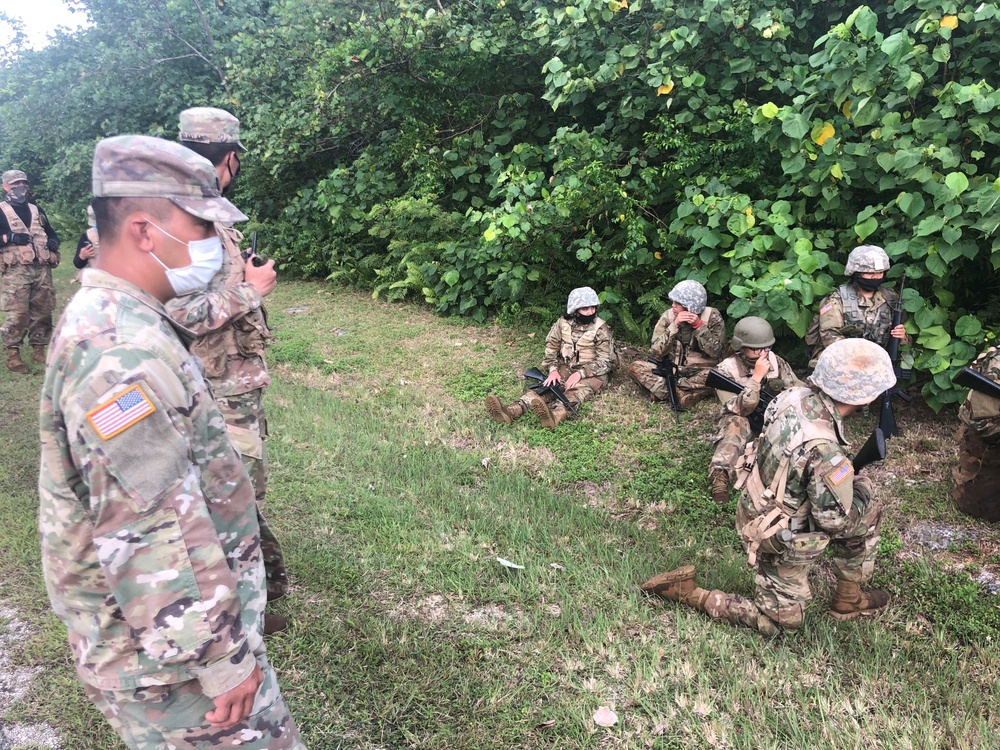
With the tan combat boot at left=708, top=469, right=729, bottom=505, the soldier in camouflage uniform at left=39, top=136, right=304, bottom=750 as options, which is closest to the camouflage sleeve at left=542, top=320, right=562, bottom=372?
the tan combat boot at left=708, top=469, right=729, bottom=505

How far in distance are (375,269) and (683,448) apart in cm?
699

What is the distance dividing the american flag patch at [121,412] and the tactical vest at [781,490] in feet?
10.1

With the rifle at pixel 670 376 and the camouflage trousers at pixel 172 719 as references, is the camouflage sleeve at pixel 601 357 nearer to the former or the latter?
the rifle at pixel 670 376

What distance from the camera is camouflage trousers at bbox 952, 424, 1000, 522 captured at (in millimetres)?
4371

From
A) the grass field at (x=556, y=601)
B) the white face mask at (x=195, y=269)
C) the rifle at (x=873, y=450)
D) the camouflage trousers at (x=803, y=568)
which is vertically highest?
the white face mask at (x=195, y=269)

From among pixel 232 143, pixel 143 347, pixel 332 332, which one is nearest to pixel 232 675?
pixel 143 347

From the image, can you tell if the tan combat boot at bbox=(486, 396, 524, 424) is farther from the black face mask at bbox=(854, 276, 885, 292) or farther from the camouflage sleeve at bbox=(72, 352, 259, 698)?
the camouflage sleeve at bbox=(72, 352, 259, 698)

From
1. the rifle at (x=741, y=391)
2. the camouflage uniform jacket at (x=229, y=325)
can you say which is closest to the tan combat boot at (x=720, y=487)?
the rifle at (x=741, y=391)

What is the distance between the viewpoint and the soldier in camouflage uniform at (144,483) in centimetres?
158

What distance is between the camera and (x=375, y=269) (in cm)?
1107

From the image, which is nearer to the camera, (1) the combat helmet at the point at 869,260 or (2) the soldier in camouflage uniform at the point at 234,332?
(2) the soldier in camouflage uniform at the point at 234,332

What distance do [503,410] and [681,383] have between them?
1.86 metres

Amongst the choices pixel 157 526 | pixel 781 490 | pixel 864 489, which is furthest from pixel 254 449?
pixel 864 489

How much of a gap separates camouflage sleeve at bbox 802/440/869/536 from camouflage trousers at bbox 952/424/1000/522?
174 centimetres
